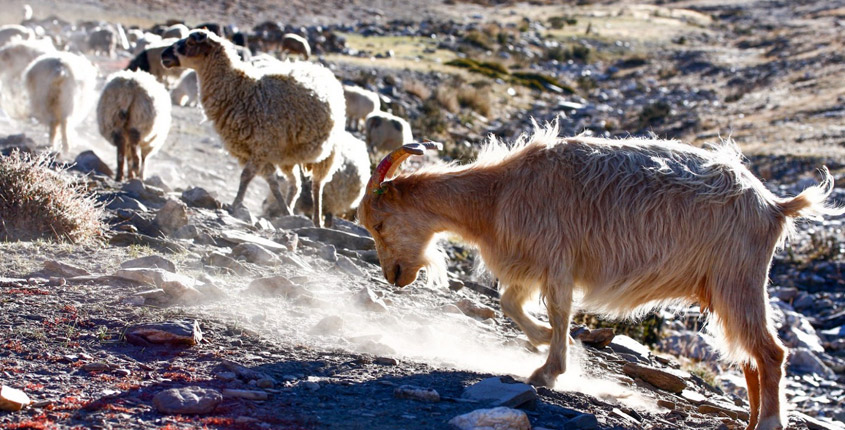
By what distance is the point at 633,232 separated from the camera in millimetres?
5430

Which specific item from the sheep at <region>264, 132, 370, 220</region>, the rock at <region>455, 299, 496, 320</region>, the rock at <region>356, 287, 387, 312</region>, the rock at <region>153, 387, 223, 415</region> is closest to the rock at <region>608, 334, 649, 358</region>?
the rock at <region>455, 299, 496, 320</region>

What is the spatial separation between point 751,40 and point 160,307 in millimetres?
50954

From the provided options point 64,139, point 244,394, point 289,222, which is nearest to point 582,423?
point 244,394

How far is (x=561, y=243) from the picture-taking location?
547cm

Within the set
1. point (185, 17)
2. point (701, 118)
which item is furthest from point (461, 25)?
point (701, 118)

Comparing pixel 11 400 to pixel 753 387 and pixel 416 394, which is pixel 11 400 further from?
pixel 753 387

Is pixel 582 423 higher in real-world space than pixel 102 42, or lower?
lower

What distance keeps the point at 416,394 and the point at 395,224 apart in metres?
1.58

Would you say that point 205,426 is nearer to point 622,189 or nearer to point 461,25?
point 622,189

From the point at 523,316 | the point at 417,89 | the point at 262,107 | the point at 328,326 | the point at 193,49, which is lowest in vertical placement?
Answer: the point at 328,326

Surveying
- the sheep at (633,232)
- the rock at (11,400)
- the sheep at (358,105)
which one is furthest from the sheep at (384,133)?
the rock at (11,400)

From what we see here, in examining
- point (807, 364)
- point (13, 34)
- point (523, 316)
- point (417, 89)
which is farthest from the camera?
point (417, 89)

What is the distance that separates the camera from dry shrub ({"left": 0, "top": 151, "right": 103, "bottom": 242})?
748 centimetres

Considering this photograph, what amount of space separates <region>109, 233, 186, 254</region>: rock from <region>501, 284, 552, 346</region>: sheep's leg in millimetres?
3190
